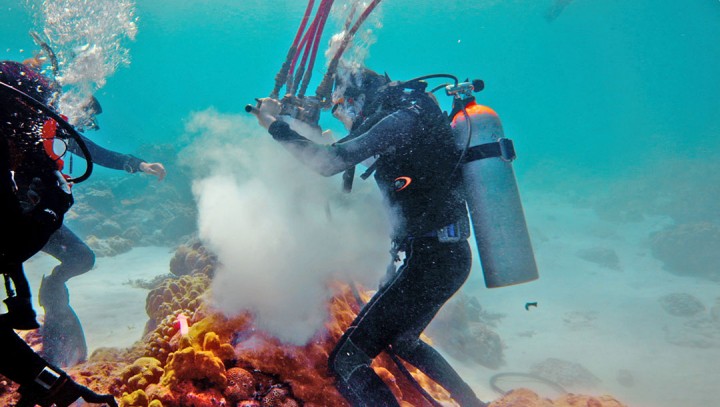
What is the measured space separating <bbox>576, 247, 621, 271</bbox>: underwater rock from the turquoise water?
912mm

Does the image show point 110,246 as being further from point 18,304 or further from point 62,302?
point 18,304

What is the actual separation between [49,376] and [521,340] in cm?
1431

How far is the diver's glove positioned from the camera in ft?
4.74

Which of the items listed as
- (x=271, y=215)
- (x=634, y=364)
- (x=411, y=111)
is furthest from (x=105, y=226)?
(x=634, y=364)

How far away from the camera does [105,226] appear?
695 inches

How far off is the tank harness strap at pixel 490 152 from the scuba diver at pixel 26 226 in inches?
128

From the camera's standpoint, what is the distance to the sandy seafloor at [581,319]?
27.9 ft

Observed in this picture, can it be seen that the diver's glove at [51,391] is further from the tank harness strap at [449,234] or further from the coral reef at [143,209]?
the coral reef at [143,209]

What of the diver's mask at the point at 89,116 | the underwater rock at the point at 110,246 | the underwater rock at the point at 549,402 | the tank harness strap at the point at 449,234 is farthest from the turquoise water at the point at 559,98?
the underwater rock at the point at 110,246

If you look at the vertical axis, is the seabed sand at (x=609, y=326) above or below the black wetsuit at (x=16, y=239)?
above

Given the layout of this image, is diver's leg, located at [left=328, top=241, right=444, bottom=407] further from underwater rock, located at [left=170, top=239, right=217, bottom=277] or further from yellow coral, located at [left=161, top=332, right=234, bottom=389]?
underwater rock, located at [left=170, top=239, right=217, bottom=277]

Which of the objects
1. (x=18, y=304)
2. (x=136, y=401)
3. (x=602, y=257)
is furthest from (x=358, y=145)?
(x=602, y=257)

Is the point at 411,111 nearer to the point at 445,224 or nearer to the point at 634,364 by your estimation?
the point at 445,224

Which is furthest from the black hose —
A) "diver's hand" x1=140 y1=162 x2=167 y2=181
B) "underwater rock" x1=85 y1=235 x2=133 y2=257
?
"underwater rock" x1=85 y1=235 x2=133 y2=257
